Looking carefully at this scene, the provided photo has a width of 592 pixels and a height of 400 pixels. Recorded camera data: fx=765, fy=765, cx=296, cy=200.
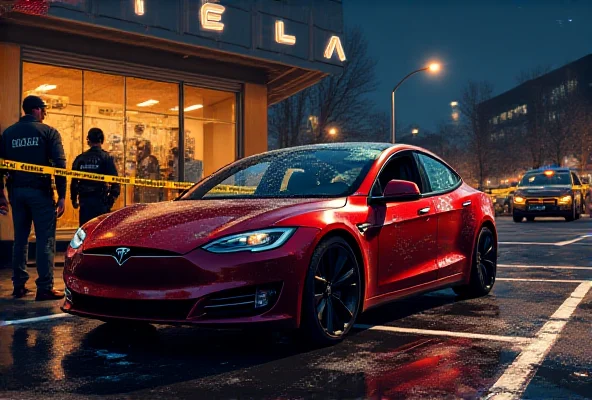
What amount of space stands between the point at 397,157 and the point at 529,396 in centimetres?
290

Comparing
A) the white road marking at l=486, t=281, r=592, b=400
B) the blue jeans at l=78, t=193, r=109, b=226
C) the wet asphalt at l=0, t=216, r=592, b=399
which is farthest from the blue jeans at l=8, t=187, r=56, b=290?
the white road marking at l=486, t=281, r=592, b=400

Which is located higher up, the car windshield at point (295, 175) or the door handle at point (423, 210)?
the car windshield at point (295, 175)

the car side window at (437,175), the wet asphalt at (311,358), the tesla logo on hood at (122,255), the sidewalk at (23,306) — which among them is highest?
the car side window at (437,175)

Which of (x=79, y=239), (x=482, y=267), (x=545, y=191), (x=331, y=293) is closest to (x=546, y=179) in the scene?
(x=545, y=191)

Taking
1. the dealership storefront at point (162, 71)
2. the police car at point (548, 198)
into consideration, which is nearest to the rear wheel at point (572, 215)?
the police car at point (548, 198)

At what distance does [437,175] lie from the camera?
6.83 metres

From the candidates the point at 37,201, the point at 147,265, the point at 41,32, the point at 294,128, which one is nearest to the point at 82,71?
the point at 41,32

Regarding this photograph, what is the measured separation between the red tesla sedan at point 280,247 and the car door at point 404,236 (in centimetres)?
1

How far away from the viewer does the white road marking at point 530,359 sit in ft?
12.6

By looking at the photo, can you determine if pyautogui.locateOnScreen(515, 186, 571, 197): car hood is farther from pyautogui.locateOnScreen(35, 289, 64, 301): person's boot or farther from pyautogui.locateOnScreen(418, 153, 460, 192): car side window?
pyautogui.locateOnScreen(35, 289, 64, 301): person's boot

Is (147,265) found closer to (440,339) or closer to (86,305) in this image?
(86,305)

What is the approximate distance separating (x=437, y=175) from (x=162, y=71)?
10718 mm

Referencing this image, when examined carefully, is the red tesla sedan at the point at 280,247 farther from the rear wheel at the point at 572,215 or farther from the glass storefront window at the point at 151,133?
the rear wheel at the point at 572,215

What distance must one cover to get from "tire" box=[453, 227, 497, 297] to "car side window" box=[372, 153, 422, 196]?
1061 mm
